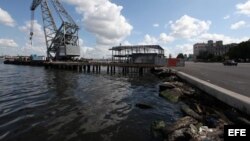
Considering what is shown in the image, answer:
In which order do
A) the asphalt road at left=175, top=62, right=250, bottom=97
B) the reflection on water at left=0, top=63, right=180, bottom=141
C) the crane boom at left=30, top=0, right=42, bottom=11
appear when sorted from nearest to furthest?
1. the reflection on water at left=0, top=63, right=180, bottom=141
2. the asphalt road at left=175, top=62, right=250, bottom=97
3. the crane boom at left=30, top=0, right=42, bottom=11

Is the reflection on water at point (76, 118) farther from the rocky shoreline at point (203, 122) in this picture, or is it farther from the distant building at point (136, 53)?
the distant building at point (136, 53)

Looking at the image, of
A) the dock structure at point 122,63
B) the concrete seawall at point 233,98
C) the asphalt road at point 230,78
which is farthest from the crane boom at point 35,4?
the concrete seawall at point 233,98

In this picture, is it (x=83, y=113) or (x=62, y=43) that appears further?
(x=62, y=43)

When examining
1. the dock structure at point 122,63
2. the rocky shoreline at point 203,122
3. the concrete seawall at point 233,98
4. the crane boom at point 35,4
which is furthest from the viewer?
the crane boom at point 35,4

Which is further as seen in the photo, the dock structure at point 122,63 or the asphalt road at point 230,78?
the dock structure at point 122,63

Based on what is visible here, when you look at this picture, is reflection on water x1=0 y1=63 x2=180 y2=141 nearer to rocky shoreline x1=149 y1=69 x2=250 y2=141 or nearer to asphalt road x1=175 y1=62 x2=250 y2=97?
rocky shoreline x1=149 y1=69 x2=250 y2=141

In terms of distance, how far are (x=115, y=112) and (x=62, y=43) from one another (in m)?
81.4

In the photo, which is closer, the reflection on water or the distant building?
the reflection on water

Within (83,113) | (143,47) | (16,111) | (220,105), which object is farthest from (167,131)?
(143,47)

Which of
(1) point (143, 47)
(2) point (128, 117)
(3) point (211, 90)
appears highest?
(1) point (143, 47)

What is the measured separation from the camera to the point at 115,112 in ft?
49.1

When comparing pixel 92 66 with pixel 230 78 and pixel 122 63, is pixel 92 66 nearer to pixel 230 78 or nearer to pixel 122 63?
pixel 122 63

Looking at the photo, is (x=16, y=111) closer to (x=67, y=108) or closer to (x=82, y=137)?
(x=67, y=108)

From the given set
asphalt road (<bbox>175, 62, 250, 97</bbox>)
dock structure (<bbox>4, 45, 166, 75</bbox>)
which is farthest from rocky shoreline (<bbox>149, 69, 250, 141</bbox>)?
dock structure (<bbox>4, 45, 166, 75</bbox>)
